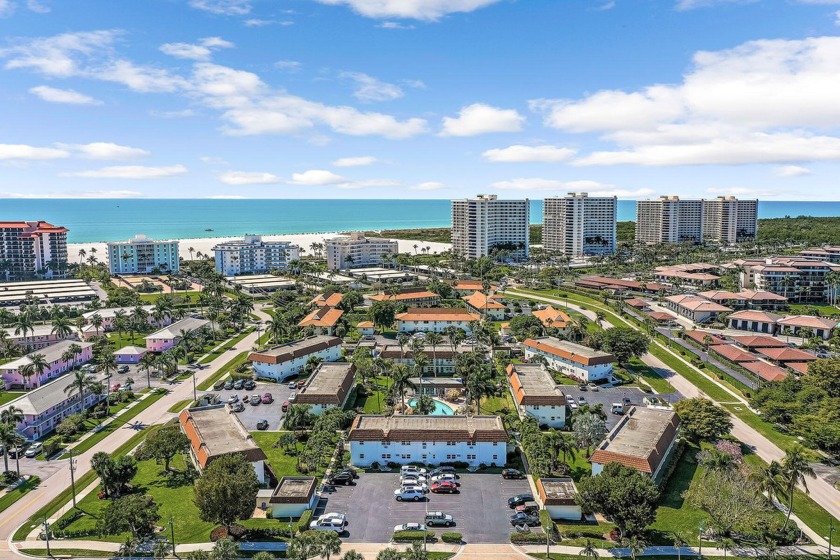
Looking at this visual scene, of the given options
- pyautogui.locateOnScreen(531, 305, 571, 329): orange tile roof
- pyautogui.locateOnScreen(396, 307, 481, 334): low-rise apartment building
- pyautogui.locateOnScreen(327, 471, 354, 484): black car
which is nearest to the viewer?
pyautogui.locateOnScreen(327, 471, 354, 484): black car

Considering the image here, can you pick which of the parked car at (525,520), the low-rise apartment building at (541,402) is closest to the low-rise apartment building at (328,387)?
the low-rise apartment building at (541,402)

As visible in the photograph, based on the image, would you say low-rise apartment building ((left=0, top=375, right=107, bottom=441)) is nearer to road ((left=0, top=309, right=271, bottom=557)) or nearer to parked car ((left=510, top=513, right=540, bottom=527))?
road ((left=0, top=309, right=271, bottom=557))

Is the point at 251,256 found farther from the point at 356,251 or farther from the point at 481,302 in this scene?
the point at 481,302

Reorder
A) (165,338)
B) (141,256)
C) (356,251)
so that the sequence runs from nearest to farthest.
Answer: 1. (165,338)
2. (141,256)
3. (356,251)

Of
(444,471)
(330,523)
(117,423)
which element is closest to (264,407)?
(117,423)

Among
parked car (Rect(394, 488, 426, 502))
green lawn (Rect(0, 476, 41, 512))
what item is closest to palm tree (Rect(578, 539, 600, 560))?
parked car (Rect(394, 488, 426, 502))

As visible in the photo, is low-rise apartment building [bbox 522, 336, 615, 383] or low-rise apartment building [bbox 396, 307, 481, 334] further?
low-rise apartment building [bbox 396, 307, 481, 334]

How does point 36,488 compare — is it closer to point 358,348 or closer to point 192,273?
point 358,348
